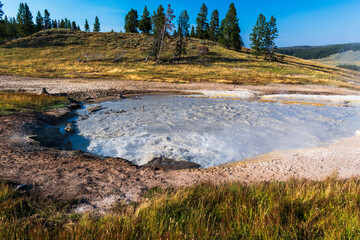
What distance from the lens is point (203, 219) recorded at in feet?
7.98

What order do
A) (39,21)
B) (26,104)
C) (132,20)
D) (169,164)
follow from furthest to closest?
(39,21)
(132,20)
(26,104)
(169,164)

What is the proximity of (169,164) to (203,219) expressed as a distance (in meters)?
3.71

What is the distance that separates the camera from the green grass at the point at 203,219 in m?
2.12

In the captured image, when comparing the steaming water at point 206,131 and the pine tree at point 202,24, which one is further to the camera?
the pine tree at point 202,24

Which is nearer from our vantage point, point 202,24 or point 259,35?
point 259,35

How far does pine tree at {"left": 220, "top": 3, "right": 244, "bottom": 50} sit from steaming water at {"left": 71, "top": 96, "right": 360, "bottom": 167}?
59828 mm

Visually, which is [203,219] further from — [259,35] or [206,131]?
[259,35]

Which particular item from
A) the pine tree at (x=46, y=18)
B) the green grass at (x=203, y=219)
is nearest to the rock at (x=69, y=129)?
the green grass at (x=203, y=219)

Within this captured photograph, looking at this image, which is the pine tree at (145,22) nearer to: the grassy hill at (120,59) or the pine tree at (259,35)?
the grassy hill at (120,59)

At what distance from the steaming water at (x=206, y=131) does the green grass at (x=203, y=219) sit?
336cm

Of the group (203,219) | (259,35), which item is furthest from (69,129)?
(259,35)

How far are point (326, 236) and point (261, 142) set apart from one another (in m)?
6.33

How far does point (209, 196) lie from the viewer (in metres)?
3.12

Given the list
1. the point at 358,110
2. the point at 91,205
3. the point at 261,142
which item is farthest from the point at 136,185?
the point at 358,110
